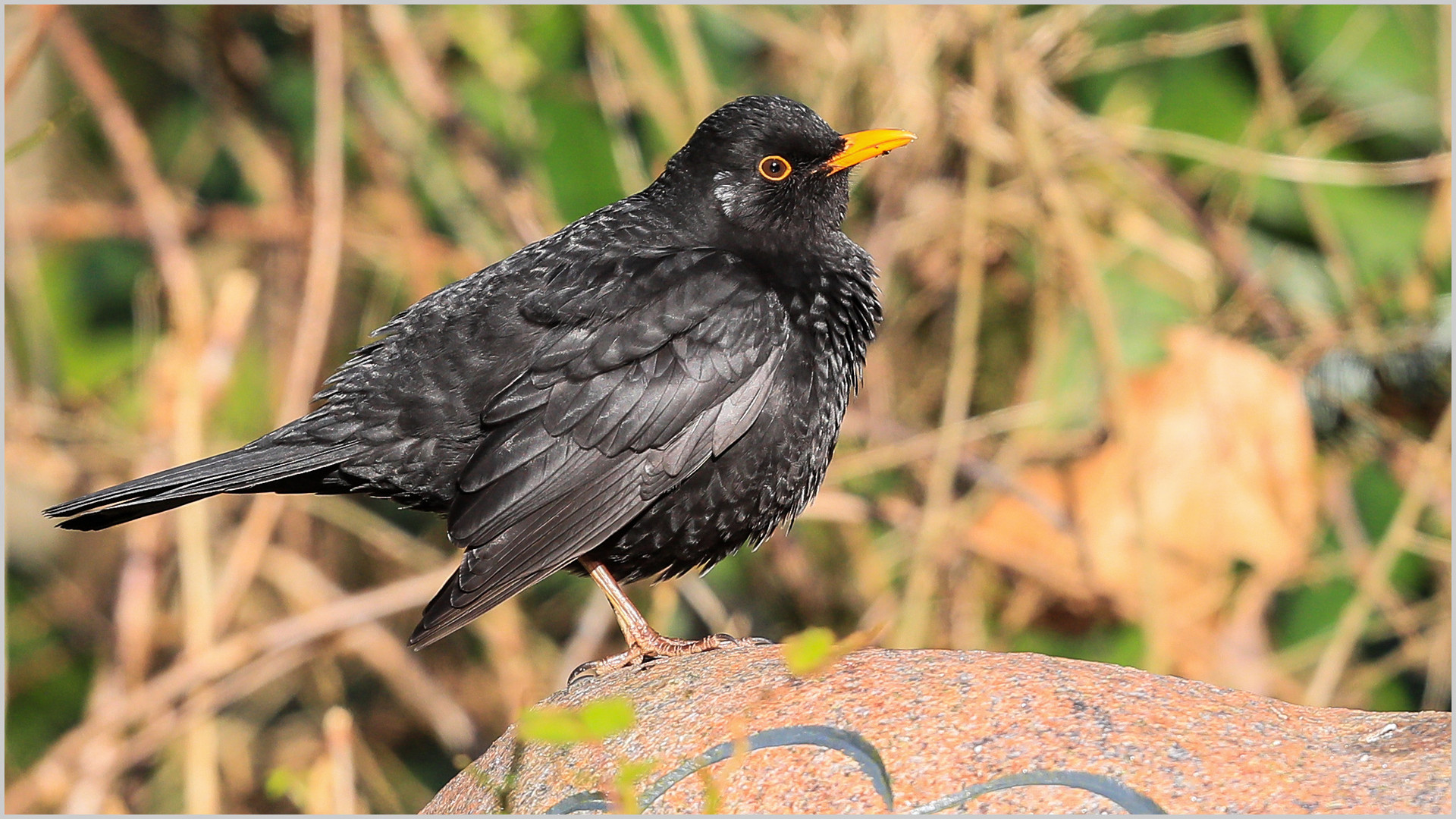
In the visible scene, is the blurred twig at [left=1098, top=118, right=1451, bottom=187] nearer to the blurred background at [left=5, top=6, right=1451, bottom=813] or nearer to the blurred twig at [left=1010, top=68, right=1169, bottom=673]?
the blurred background at [left=5, top=6, right=1451, bottom=813]

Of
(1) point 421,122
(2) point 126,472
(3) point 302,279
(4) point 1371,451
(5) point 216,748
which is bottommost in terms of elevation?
(4) point 1371,451

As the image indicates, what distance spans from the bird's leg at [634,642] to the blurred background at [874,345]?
7.94 ft

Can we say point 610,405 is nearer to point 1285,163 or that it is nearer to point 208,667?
point 208,667

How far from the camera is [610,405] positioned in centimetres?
379

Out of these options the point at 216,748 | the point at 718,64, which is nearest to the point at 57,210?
the point at 216,748

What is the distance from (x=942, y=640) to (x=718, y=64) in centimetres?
323

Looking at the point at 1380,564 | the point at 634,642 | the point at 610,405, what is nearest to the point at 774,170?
the point at 610,405

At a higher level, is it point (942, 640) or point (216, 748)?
point (216, 748)

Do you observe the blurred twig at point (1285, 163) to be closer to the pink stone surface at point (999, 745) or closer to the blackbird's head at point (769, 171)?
the blackbird's head at point (769, 171)

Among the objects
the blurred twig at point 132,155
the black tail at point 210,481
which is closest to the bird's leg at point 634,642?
the black tail at point 210,481

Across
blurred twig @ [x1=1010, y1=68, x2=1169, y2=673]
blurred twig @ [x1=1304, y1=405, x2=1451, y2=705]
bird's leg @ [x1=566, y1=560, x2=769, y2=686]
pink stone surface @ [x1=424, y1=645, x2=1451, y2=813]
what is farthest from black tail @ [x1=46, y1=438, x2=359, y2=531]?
blurred twig @ [x1=1304, y1=405, x2=1451, y2=705]

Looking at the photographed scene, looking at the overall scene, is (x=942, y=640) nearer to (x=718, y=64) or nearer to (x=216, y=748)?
(x=718, y=64)

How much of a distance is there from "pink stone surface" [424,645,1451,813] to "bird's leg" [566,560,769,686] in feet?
2.12

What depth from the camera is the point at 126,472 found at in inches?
268
